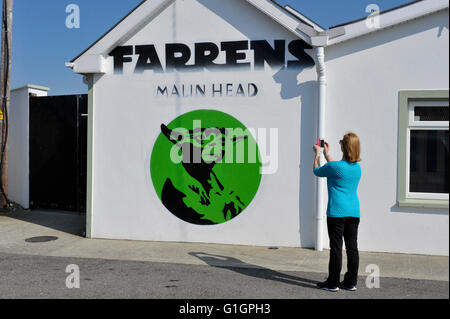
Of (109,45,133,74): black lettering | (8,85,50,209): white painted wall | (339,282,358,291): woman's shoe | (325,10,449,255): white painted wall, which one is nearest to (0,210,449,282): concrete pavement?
(325,10,449,255): white painted wall

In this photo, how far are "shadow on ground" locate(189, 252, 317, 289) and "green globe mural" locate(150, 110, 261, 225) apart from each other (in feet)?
3.15

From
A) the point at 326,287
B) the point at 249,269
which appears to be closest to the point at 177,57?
the point at 249,269

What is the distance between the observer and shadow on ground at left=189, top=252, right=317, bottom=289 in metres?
5.46

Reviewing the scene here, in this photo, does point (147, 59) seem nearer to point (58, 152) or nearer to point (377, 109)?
point (377, 109)

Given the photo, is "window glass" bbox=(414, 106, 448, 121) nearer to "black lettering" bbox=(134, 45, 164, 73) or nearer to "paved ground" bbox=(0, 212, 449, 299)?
"paved ground" bbox=(0, 212, 449, 299)

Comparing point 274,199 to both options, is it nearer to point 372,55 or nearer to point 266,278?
point 266,278

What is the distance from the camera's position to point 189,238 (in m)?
7.60

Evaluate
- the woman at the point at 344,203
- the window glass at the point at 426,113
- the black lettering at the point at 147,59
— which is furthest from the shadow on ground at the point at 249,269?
the black lettering at the point at 147,59

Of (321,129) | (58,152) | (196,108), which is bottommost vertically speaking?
(58,152)

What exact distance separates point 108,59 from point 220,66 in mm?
2062

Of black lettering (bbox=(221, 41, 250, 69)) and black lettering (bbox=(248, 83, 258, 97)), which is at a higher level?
black lettering (bbox=(221, 41, 250, 69))

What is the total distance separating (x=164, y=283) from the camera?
5.40 meters

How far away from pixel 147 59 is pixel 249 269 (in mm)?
4017

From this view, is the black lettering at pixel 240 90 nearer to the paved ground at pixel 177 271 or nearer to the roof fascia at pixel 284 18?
the roof fascia at pixel 284 18
